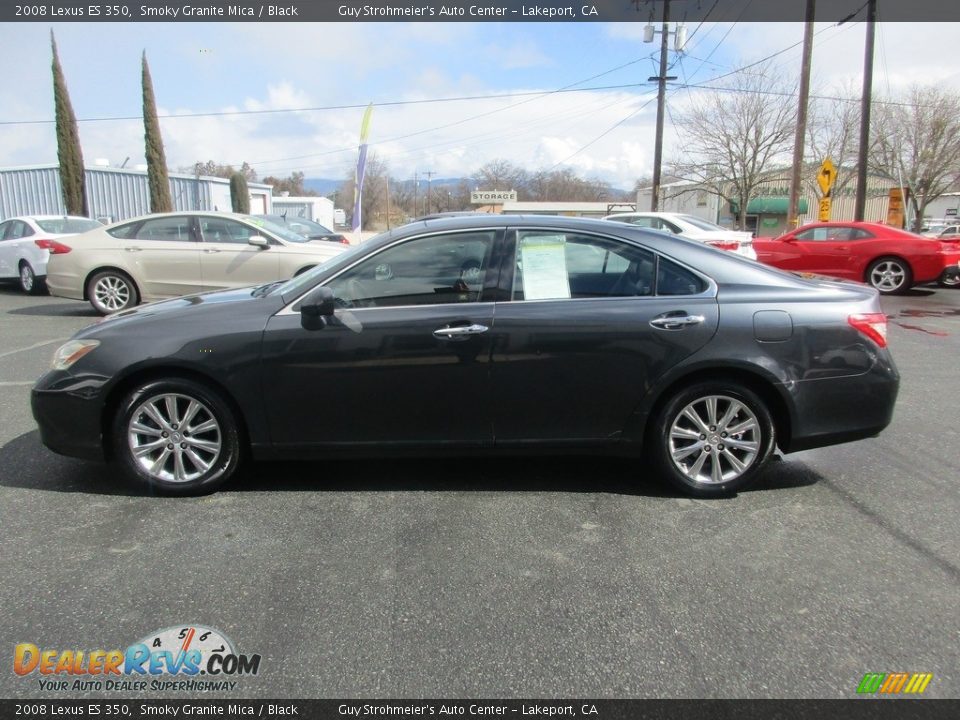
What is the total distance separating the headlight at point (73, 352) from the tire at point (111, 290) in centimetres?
673

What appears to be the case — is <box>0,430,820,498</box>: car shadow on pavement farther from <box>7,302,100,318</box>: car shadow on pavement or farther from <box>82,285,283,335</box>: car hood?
<box>7,302,100,318</box>: car shadow on pavement

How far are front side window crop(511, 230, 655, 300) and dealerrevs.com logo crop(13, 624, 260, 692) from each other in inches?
92.0

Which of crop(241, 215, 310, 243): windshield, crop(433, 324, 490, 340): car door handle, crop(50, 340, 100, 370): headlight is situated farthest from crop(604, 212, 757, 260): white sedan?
crop(50, 340, 100, 370): headlight

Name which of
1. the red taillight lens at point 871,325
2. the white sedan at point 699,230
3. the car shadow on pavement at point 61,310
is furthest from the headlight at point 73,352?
the white sedan at point 699,230

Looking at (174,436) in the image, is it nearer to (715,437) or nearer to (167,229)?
(715,437)

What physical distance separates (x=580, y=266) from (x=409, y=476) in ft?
5.29

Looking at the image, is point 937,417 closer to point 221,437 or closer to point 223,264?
point 221,437

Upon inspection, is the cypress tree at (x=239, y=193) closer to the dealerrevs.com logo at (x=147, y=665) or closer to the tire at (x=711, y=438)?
the tire at (x=711, y=438)

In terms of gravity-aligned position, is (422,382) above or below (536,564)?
above

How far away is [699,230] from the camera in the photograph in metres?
13.0

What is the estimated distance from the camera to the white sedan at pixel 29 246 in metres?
13.1
